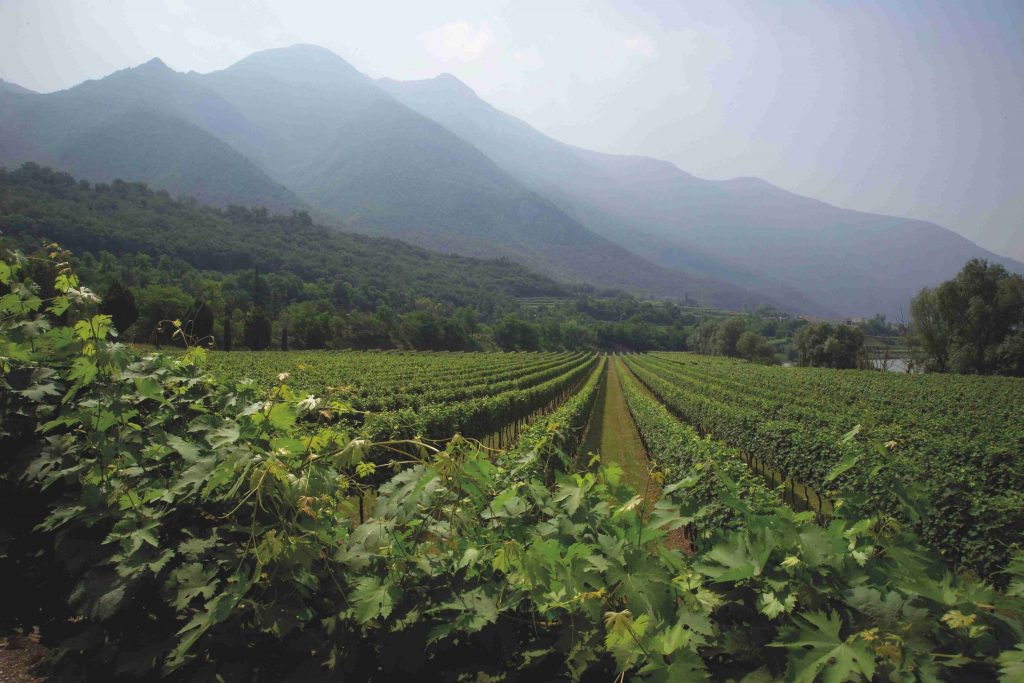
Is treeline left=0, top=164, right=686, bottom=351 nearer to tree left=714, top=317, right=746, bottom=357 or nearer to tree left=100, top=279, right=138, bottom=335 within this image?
tree left=100, top=279, right=138, bottom=335

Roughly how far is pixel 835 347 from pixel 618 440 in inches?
2692

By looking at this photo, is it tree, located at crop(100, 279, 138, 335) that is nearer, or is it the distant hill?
tree, located at crop(100, 279, 138, 335)

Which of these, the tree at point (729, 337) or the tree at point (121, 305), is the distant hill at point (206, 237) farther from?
the tree at point (729, 337)

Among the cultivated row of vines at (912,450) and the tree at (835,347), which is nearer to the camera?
the cultivated row of vines at (912,450)

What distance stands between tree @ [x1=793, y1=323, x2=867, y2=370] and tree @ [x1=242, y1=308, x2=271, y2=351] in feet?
275

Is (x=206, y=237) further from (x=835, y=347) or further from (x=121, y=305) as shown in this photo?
(x=835, y=347)

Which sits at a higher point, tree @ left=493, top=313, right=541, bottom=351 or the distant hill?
the distant hill

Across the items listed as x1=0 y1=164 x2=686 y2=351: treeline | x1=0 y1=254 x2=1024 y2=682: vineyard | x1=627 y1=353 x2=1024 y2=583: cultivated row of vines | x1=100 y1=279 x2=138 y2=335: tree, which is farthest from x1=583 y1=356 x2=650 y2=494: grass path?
x1=100 y1=279 x2=138 y2=335: tree

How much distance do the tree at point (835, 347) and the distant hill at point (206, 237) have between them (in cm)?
10028

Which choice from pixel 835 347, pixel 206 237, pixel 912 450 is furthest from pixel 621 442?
pixel 206 237

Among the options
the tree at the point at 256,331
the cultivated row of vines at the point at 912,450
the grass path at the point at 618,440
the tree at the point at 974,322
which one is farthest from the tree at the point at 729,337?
the tree at the point at 256,331

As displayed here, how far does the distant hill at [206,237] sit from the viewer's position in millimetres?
101875

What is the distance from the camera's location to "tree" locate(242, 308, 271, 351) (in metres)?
72.4

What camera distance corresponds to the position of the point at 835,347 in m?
76.8
